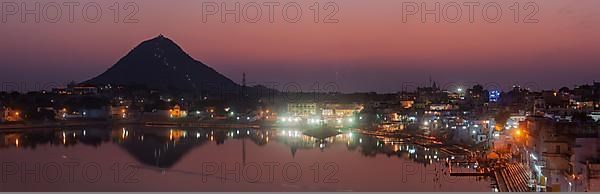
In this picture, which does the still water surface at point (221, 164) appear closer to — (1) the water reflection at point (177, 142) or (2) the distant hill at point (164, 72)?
(1) the water reflection at point (177, 142)

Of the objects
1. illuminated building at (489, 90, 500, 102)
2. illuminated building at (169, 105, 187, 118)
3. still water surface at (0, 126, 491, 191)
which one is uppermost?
illuminated building at (489, 90, 500, 102)

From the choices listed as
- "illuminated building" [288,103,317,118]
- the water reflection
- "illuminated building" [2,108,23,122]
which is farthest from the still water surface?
"illuminated building" [288,103,317,118]

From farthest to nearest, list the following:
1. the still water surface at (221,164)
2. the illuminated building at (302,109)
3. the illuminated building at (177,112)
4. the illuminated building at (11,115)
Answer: the illuminated building at (302,109) → the illuminated building at (177,112) → the illuminated building at (11,115) → the still water surface at (221,164)

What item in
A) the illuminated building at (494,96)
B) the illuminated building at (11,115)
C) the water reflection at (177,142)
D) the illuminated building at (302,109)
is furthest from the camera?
the illuminated building at (302,109)

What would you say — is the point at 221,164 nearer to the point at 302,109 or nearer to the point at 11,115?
the point at 11,115

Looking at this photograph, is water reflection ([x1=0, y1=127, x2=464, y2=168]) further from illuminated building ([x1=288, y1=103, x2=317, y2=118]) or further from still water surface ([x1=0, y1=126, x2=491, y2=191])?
illuminated building ([x1=288, y1=103, x2=317, y2=118])

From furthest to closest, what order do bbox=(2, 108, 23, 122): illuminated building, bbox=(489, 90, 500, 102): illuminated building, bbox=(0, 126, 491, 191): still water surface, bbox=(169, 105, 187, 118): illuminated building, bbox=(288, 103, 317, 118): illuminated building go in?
bbox=(288, 103, 317, 118): illuminated building, bbox=(169, 105, 187, 118): illuminated building, bbox=(2, 108, 23, 122): illuminated building, bbox=(489, 90, 500, 102): illuminated building, bbox=(0, 126, 491, 191): still water surface

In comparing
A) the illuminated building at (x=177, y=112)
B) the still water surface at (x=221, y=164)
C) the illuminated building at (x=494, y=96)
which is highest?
the illuminated building at (x=494, y=96)

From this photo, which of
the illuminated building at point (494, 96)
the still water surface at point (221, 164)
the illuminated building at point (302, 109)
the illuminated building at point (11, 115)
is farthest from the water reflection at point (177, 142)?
the illuminated building at point (302, 109)

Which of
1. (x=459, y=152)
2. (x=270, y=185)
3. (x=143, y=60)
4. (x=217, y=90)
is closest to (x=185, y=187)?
(x=270, y=185)
